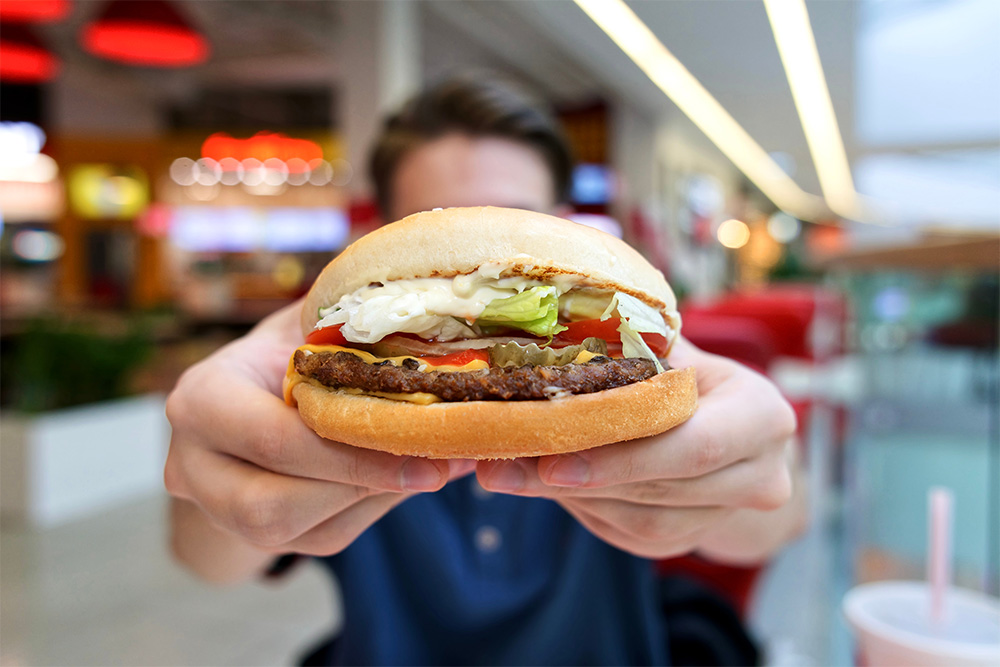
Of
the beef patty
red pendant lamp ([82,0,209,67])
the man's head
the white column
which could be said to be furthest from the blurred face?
the white column

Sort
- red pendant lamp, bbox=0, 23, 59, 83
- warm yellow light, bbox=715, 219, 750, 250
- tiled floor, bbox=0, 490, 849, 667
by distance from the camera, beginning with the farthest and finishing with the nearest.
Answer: warm yellow light, bbox=715, 219, 750, 250 < red pendant lamp, bbox=0, 23, 59, 83 < tiled floor, bbox=0, 490, 849, 667

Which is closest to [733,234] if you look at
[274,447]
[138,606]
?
[138,606]

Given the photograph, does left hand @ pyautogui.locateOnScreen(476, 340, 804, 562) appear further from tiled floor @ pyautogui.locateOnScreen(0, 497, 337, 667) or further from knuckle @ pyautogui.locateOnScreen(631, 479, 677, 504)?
tiled floor @ pyautogui.locateOnScreen(0, 497, 337, 667)

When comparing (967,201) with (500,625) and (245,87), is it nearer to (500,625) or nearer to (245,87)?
(500,625)

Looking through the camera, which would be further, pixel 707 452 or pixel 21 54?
pixel 21 54

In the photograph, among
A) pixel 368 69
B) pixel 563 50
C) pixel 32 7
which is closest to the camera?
pixel 563 50

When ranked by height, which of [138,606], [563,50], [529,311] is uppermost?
[563,50]

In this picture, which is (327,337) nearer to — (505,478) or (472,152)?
(505,478)
